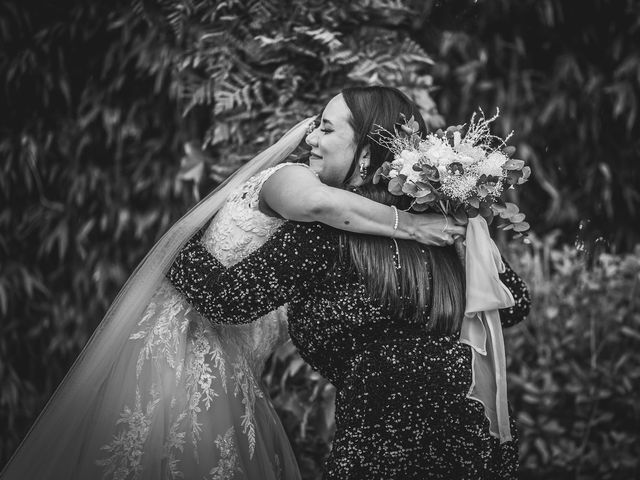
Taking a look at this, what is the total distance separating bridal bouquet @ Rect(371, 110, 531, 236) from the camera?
195 cm

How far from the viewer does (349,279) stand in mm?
2062

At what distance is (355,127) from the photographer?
7.11 feet

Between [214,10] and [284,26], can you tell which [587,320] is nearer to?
[284,26]

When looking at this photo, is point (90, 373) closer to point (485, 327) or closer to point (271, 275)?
point (271, 275)

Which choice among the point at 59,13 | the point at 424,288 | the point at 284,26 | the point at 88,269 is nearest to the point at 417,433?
the point at 424,288

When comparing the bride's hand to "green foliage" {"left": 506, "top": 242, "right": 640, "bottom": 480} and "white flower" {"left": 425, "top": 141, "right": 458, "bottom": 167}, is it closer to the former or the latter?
"white flower" {"left": 425, "top": 141, "right": 458, "bottom": 167}

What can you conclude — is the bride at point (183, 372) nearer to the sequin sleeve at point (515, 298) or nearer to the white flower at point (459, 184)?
the white flower at point (459, 184)

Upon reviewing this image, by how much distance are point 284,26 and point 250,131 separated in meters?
0.53

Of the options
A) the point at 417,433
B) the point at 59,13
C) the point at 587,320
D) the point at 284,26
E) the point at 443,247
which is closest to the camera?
the point at 417,433

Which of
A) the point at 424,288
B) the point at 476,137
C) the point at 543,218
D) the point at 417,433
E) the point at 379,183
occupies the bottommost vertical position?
the point at 543,218

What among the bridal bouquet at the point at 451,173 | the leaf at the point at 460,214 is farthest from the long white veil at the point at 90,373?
the leaf at the point at 460,214

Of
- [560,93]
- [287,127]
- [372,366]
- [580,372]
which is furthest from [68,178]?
[580,372]

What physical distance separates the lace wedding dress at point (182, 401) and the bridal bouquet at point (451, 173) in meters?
0.41

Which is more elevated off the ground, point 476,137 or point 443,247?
point 476,137
